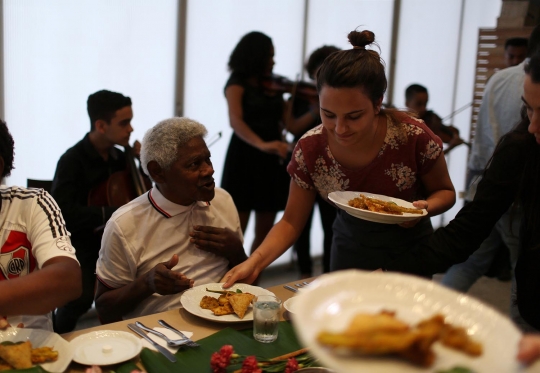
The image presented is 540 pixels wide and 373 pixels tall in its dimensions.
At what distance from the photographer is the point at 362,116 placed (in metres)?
1.79

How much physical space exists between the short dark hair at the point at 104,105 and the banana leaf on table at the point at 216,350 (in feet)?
5.25

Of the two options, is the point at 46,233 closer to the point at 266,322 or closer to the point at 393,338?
the point at 266,322

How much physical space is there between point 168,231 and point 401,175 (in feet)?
2.83

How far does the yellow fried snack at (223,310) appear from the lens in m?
1.54

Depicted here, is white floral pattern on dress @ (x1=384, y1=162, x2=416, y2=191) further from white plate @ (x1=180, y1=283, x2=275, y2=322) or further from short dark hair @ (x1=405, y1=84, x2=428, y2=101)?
short dark hair @ (x1=405, y1=84, x2=428, y2=101)

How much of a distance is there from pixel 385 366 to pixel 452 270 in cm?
292

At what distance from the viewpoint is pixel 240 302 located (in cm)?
157

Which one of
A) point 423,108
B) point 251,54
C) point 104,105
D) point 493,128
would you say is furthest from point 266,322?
point 423,108

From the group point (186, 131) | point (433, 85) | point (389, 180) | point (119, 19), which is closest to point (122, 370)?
point (186, 131)

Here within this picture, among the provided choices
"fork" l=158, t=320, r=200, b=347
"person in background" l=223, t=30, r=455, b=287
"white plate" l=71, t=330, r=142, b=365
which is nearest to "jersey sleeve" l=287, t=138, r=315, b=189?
"person in background" l=223, t=30, r=455, b=287

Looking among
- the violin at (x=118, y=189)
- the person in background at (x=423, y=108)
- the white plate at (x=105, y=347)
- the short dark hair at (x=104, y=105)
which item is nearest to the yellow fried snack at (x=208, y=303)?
the white plate at (x=105, y=347)

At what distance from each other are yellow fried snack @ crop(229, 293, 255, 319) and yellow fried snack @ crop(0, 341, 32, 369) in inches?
21.8

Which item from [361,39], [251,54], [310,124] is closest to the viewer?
[361,39]

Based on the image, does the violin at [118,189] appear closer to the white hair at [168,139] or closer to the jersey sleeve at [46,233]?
the white hair at [168,139]
